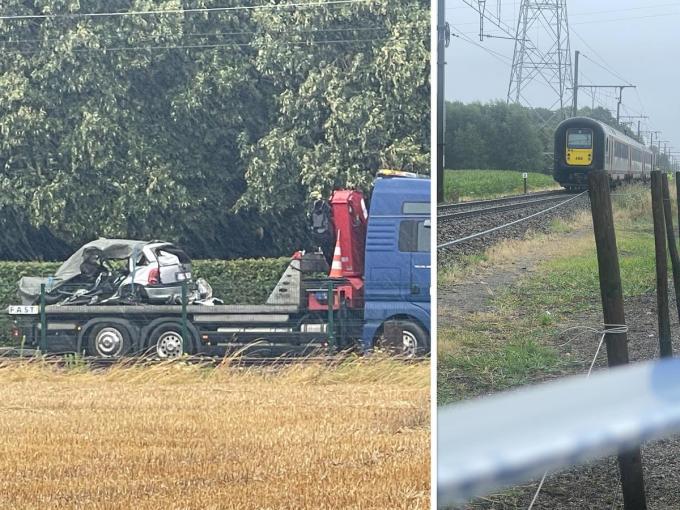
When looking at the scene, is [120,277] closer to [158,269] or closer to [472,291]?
[158,269]

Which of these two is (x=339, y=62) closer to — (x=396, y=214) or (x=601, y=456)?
(x=396, y=214)

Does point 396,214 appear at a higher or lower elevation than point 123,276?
higher

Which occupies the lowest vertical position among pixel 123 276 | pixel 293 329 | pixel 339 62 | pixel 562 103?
pixel 293 329

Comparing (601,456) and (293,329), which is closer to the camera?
(601,456)

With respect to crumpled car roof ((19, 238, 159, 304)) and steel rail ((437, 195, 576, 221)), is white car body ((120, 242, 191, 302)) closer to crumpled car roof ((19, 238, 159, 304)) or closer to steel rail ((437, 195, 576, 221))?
crumpled car roof ((19, 238, 159, 304))

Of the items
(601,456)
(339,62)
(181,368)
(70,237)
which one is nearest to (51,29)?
(70,237)

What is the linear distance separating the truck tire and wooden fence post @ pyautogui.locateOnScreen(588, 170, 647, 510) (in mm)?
2048

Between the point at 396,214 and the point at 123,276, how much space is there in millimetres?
996

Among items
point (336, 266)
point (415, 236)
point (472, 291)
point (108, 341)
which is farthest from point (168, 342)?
point (472, 291)

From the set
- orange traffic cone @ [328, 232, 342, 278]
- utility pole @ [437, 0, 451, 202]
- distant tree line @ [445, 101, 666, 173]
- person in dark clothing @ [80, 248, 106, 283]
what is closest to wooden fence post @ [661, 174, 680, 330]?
distant tree line @ [445, 101, 666, 173]

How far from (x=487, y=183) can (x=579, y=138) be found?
150 mm

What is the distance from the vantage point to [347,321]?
10.2ft

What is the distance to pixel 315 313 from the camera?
3.10 meters

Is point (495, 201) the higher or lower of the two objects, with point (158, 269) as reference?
higher
